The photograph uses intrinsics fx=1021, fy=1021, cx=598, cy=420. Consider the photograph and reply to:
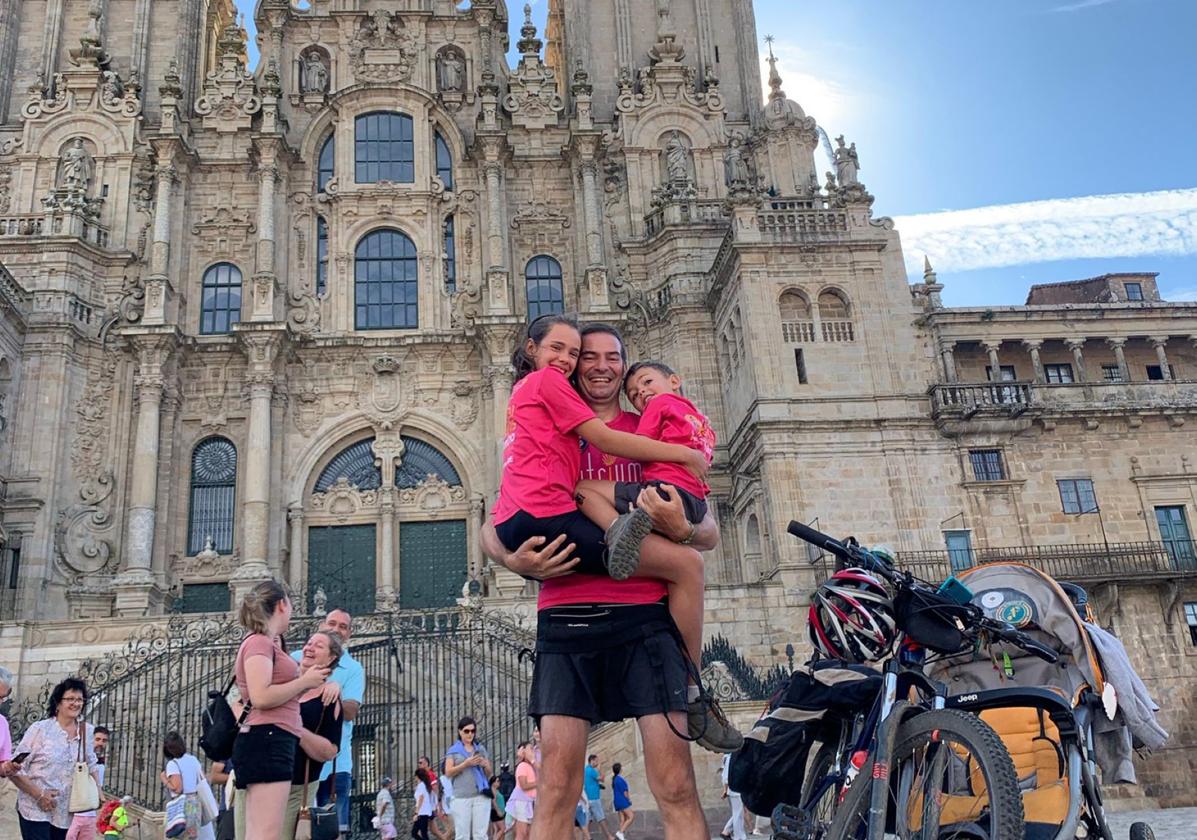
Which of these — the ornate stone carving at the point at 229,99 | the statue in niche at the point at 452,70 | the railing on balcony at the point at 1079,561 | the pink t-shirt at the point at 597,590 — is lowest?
the pink t-shirt at the point at 597,590

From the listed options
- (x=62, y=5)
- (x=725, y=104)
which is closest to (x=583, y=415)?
(x=725, y=104)

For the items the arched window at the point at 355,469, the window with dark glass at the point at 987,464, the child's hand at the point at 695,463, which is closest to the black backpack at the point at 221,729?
the child's hand at the point at 695,463

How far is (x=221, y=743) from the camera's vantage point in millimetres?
5551

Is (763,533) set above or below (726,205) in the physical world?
below

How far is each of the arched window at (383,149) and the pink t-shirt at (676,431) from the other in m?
25.9

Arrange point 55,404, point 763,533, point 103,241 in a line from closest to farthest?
point 763,533, point 55,404, point 103,241

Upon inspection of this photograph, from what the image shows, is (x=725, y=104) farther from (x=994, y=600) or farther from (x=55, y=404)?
(x=994, y=600)

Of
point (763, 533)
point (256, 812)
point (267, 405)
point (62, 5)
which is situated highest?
point (62, 5)

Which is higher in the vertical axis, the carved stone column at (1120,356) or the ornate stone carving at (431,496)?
the carved stone column at (1120,356)

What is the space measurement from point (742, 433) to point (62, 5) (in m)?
23.5

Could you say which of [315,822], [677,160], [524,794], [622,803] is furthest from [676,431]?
[677,160]

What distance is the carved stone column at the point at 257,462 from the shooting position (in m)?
23.3

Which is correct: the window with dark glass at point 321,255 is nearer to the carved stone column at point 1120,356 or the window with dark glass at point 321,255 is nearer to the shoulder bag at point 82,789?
the carved stone column at point 1120,356

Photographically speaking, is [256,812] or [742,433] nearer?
[256,812]
